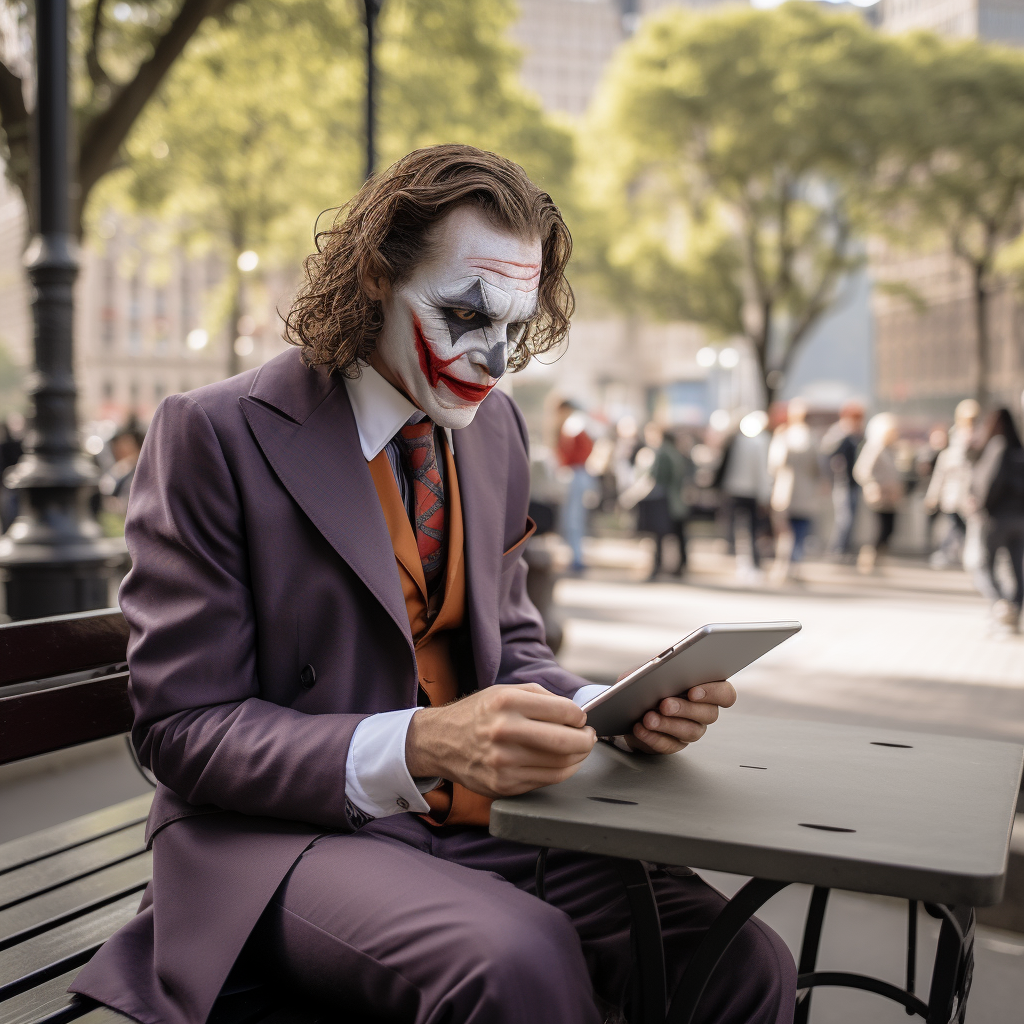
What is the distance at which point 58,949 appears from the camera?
205 centimetres

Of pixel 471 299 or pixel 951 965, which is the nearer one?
pixel 951 965

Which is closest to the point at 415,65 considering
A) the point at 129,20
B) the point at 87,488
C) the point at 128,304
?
the point at 129,20

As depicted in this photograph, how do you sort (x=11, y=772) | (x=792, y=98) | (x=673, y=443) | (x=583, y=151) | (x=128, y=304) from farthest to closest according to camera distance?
(x=128, y=304) → (x=583, y=151) → (x=792, y=98) → (x=673, y=443) → (x=11, y=772)

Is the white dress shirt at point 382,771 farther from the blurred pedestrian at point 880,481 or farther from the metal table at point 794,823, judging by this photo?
the blurred pedestrian at point 880,481

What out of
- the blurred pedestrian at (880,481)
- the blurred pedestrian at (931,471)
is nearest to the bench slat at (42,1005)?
the blurred pedestrian at (880,481)

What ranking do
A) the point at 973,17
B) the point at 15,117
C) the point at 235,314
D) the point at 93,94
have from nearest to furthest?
the point at 15,117 → the point at 93,94 → the point at 235,314 → the point at 973,17

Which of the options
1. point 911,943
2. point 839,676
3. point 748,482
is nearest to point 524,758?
point 911,943

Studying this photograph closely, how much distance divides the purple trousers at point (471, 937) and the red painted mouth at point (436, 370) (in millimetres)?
725

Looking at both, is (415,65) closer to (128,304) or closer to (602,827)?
(602,827)

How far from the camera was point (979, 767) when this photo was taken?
5.99 feet

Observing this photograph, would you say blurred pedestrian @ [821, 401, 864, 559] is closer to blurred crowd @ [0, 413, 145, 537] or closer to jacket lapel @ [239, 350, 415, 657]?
blurred crowd @ [0, 413, 145, 537]

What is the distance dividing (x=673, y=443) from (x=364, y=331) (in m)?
11.9

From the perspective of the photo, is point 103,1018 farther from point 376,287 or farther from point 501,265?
point 501,265

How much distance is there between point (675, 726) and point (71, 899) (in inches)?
52.5
